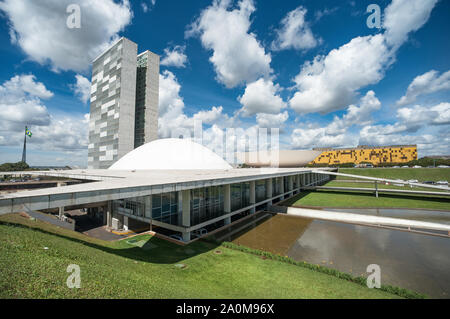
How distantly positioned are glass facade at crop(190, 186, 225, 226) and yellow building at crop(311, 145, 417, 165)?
98.9 metres

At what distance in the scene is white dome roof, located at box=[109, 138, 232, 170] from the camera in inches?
1069

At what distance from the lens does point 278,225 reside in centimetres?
1847

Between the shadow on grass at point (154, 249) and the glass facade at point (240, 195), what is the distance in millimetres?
7232

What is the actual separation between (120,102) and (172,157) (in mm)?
32656

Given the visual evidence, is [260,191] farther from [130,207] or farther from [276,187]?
[130,207]

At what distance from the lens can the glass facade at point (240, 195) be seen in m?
20.4

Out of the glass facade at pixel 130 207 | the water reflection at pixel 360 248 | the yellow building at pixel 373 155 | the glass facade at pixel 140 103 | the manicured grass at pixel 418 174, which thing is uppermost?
the glass facade at pixel 140 103

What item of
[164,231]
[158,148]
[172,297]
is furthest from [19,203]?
[158,148]

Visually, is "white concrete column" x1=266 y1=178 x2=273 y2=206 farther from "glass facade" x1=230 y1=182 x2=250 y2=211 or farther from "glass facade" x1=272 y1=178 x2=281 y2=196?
"glass facade" x1=230 y1=182 x2=250 y2=211

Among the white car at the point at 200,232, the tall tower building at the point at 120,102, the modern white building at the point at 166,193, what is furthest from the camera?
the tall tower building at the point at 120,102

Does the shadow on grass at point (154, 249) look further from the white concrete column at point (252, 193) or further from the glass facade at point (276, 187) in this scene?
the glass facade at point (276, 187)

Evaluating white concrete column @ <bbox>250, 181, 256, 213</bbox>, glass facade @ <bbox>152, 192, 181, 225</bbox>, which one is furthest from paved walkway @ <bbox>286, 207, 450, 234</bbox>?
glass facade @ <bbox>152, 192, 181, 225</bbox>

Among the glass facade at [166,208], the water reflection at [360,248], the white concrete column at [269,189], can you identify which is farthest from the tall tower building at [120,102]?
the water reflection at [360,248]
